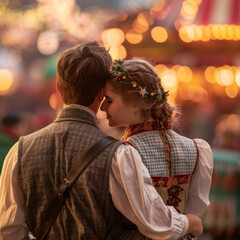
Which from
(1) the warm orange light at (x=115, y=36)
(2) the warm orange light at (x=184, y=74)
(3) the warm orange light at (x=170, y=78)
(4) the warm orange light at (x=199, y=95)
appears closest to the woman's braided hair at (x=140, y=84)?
(3) the warm orange light at (x=170, y=78)

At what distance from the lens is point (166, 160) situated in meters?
2.04

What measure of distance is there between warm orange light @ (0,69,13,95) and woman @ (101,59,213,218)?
1423cm

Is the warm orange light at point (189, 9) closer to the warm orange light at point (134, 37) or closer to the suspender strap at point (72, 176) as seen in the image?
the warm orange light at point (134, 37)

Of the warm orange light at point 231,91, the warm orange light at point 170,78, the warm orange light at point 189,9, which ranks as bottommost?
the warm orange light at point 231,91

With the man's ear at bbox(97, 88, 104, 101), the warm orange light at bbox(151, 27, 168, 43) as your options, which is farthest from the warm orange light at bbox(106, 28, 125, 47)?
the man's ear at bbox(97, 88, 104, 101)

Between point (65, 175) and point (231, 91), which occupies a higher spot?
point (65, 175)

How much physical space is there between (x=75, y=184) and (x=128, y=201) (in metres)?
0.21

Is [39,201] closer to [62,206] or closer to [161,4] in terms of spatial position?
[62,206]

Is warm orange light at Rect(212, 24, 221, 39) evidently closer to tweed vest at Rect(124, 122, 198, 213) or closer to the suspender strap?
tweed vest at Rect(124, 122, 198, 213)

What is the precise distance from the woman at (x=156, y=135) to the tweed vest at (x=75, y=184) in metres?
0.23

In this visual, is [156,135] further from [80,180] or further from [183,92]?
[183,92]

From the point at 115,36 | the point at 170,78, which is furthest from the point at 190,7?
the point at 115,36

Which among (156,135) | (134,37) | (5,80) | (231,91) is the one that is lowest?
(5,80)

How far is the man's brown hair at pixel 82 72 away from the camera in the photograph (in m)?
1.84
